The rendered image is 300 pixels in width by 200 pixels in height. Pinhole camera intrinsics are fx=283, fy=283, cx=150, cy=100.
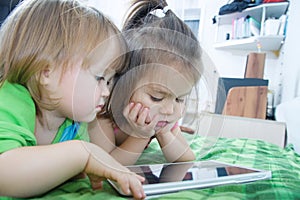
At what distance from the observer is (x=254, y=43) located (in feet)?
7.22

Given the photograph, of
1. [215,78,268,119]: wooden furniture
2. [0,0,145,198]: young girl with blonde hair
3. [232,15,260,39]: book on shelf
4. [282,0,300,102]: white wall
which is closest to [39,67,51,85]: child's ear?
[0,0,145,198]: young girl with blonde hair

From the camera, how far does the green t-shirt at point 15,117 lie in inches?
15.2

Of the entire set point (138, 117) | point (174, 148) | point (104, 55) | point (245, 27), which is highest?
point (245, 27)

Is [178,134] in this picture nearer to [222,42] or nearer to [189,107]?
[189,107]

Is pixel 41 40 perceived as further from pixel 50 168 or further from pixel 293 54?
pixel 293 54

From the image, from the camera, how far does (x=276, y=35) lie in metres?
1.92

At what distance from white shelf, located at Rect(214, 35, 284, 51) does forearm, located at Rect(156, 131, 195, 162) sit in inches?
59.3

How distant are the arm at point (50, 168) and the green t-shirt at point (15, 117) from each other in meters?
0.02

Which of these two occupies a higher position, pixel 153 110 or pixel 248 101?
pixel 153 110

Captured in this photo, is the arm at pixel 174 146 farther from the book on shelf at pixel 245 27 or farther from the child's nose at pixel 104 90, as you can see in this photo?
the book on shelf at pixel 245 27

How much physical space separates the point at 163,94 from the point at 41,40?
0.23 meters

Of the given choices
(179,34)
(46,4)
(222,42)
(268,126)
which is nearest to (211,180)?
(179,34)

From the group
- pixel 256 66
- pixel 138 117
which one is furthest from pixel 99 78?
pixel 256 66

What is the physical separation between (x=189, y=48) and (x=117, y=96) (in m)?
0.17
